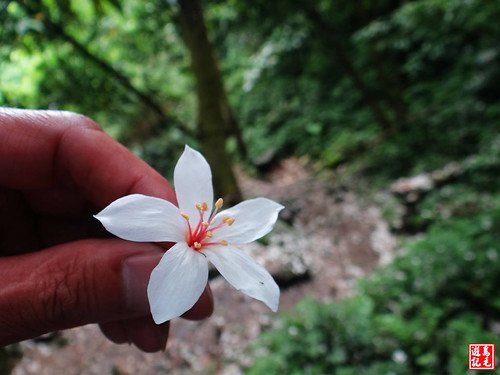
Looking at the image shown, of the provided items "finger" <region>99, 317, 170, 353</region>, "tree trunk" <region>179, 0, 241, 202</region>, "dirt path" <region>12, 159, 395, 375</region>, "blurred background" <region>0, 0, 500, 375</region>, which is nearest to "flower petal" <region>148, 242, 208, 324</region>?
"finger" <region>99, 317, 170, 353</region>

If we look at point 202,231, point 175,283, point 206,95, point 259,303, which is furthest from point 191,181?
point 206,95

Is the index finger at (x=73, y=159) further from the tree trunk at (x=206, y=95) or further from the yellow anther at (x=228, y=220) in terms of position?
the tree trunk at (x=206, y=95)

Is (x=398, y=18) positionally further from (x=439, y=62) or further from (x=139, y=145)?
(x=139, y=145)

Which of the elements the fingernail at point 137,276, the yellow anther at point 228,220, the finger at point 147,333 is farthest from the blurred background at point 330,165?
the yellow anther at point 228,220

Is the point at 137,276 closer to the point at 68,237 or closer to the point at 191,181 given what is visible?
the point at 191,181

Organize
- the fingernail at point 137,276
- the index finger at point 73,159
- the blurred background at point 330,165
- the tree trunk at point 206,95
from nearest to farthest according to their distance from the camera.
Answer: the fingernail at point 137,276
the index finger at point 73,159
the blurred background at point 330,165
the tree trunk at point 206,95

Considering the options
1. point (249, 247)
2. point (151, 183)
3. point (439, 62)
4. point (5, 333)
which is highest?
point (439, 62)

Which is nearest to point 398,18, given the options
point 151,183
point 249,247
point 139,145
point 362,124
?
point 362,124
